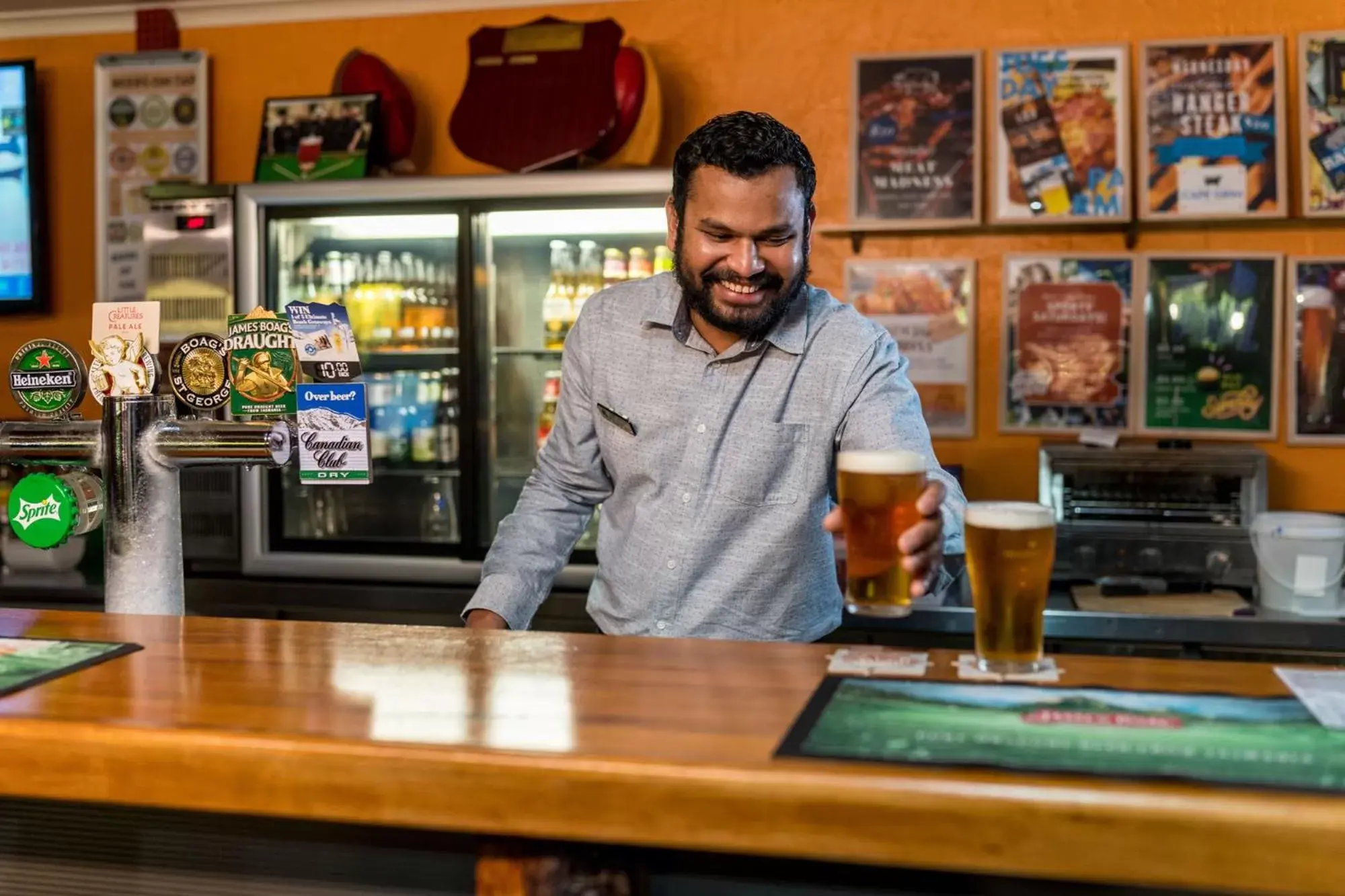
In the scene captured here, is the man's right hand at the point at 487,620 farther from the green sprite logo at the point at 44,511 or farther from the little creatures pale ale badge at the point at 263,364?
the green sprite logo at the point at 44,511

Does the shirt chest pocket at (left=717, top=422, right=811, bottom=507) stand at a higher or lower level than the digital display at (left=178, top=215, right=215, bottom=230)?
lower

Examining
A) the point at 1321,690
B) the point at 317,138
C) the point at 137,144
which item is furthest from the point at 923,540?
the point at 137,144

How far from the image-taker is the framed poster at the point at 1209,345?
3951 mm

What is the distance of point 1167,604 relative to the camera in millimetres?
3348

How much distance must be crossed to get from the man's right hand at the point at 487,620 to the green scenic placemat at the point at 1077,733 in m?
0.78

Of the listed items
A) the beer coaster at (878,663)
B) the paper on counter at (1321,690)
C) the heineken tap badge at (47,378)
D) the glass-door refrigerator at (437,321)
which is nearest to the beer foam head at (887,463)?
the beer coaster at (878,663)

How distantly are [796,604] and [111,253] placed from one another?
11.6 feet

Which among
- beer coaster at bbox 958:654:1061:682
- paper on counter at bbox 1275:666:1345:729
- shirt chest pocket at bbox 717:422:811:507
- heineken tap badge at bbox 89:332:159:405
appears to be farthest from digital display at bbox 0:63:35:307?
paper on counter at bbox 1275:666:1345:729

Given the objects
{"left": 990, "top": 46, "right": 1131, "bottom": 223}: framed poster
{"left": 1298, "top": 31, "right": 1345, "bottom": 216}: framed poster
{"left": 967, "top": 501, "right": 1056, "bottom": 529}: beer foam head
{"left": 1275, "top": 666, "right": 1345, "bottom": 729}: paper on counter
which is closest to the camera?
{"left": 1275, "top": 666, "right": 1345, "bottom": 729}: paper on counter

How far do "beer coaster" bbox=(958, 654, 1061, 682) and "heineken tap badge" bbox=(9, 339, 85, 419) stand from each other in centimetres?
128

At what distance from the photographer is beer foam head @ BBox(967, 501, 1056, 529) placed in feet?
4.42

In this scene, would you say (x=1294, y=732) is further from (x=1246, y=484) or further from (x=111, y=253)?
(x=111, y=253)

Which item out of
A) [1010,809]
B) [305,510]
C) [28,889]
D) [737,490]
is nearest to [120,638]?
[28,889]

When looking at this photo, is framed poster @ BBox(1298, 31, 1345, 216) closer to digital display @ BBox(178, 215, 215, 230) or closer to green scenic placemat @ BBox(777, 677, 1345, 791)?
green scenic placemat @ BBox(777, 677, 1345, 791)
